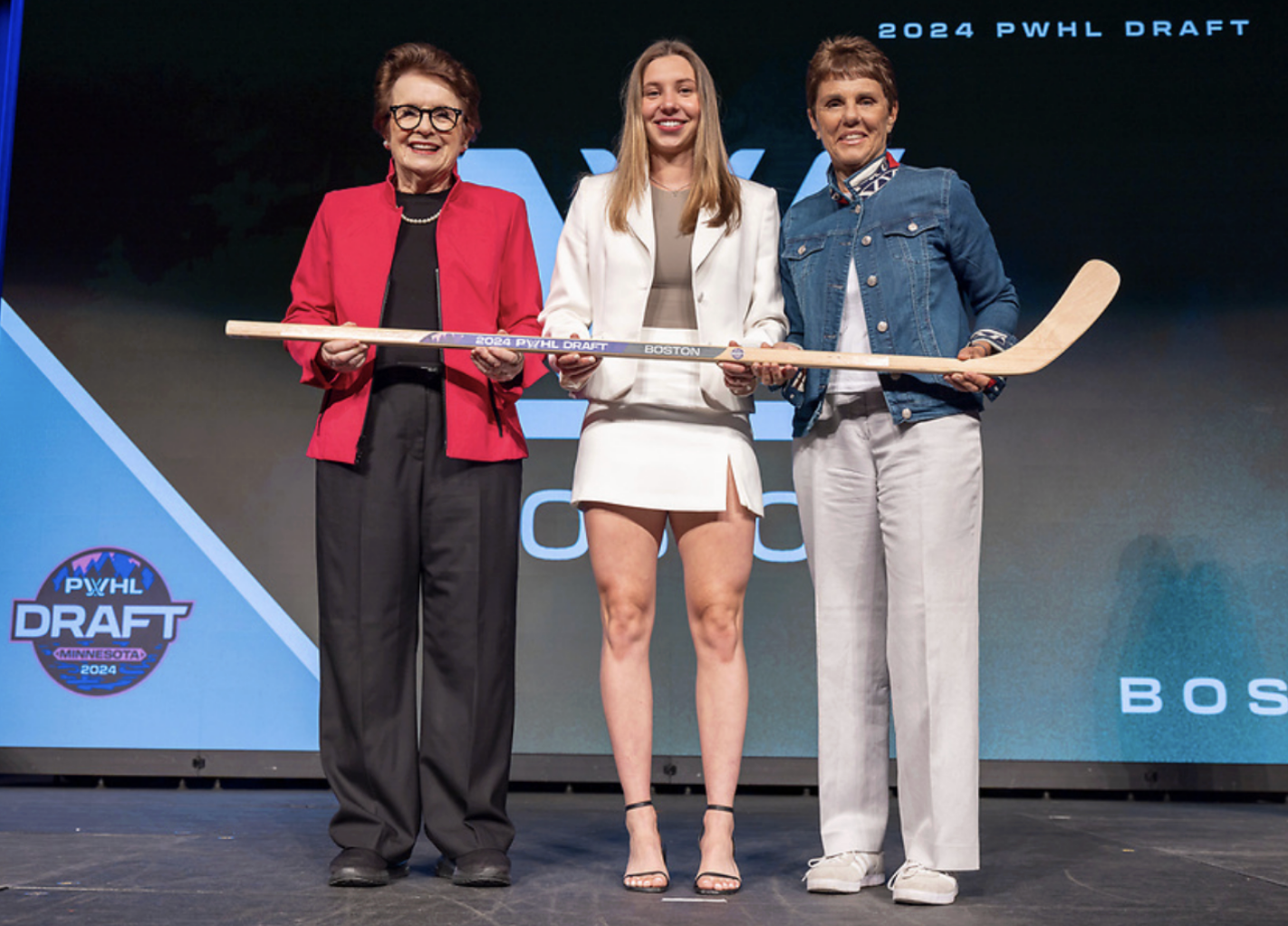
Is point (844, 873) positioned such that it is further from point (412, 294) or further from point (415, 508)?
point (412, 294)

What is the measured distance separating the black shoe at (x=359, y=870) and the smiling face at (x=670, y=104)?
1587mm

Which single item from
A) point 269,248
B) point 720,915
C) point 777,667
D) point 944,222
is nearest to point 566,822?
point 777,667

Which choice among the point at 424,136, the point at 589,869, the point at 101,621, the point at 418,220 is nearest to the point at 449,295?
the point at 418,220

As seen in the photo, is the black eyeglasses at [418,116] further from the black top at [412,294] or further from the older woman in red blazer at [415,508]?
the black top at [412,294]

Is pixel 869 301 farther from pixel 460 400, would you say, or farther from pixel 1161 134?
pixel 1161 134

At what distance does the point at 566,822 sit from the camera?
3.35 m

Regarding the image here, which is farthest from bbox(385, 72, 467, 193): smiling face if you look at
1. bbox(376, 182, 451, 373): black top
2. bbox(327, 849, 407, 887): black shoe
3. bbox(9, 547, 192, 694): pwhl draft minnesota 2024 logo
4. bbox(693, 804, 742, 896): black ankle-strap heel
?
bbox(9, 547, 192, 694): pwhl draft minnesota 2024 logo

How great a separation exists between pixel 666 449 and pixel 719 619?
1.21ft

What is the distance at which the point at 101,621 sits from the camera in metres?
4.25

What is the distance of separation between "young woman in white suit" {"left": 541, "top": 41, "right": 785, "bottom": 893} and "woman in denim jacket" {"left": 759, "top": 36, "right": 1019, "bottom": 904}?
15cm

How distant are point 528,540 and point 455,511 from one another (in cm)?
179

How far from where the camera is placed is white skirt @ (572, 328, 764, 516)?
7.81 ft

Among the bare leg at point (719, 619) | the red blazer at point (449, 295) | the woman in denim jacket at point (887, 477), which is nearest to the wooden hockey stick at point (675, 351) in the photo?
the woman in denim jacket at point (887, 477)

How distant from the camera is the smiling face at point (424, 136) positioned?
250 centimetres
